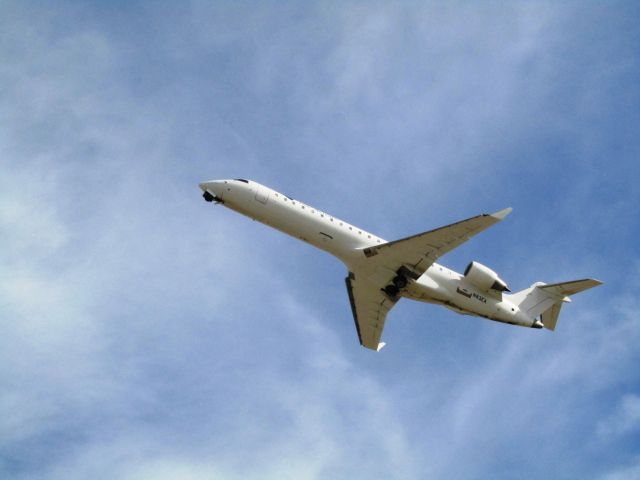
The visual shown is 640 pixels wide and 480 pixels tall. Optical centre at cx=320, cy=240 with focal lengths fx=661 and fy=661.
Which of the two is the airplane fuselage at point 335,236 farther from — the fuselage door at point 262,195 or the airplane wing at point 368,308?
the airplane wing at point 368,308

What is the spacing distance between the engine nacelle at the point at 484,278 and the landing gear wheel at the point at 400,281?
312cm

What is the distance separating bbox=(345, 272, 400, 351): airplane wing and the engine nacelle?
3.71 meters

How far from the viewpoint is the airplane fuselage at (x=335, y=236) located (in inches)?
1176

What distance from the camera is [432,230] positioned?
2856 cm

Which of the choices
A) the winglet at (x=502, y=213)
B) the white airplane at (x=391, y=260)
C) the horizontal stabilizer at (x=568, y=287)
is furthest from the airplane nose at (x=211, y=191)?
the horizontal stabilizer at (x=568, y=287)

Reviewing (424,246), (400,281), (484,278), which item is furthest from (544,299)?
(424,246)

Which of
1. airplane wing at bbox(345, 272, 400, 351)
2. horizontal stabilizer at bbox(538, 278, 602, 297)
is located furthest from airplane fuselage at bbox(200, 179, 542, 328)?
horizontal stabilizer at bbox(538, 278, 602, 297)

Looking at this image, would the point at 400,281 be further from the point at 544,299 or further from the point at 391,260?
the point at 544,299

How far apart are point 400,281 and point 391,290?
961 mm

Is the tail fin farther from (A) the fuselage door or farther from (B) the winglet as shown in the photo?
(A) the fuselage door

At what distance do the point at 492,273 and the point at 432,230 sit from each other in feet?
14.8

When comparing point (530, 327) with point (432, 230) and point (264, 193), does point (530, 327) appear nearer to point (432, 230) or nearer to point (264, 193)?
point (432, 230)

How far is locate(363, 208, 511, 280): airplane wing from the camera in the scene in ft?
90.9

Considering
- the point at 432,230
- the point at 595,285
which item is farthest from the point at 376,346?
the point at 595,285
